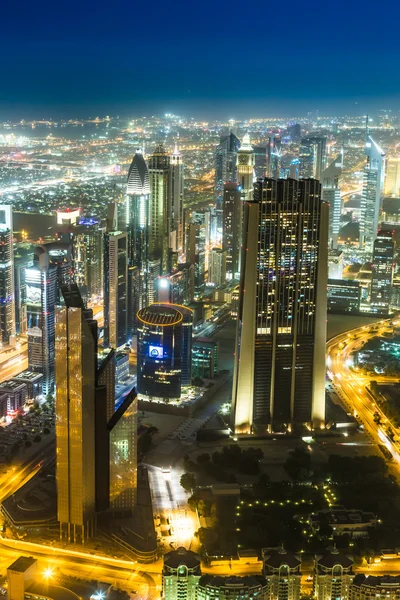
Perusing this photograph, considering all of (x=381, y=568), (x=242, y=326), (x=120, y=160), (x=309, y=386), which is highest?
(x=120, y=160)

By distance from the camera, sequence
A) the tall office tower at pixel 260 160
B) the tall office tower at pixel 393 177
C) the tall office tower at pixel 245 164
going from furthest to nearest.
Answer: the tall office tower at pixel 393 177 → the tall office tower at pixel 260 160 → the tall office tower at pixel 245 164

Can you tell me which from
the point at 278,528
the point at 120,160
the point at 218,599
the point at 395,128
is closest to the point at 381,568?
the point at 278,528

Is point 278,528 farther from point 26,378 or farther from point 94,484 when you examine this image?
point 26,378

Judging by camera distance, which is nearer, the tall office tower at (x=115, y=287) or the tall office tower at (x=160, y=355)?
the tall office tower at (x=160, y=355)

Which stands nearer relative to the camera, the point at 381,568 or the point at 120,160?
the point at 381,568

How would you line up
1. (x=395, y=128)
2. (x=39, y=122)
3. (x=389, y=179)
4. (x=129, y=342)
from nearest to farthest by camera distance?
(x=39, y=122) < (x=129, y=342) < (x=395, y=128) < (x=389, y=179)

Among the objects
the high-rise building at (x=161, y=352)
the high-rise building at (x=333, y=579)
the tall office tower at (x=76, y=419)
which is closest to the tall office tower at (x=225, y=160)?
the high-rise building at (x=161, y=352)

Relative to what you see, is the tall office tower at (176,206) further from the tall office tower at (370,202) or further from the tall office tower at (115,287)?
the tall office tower at (370,202)
